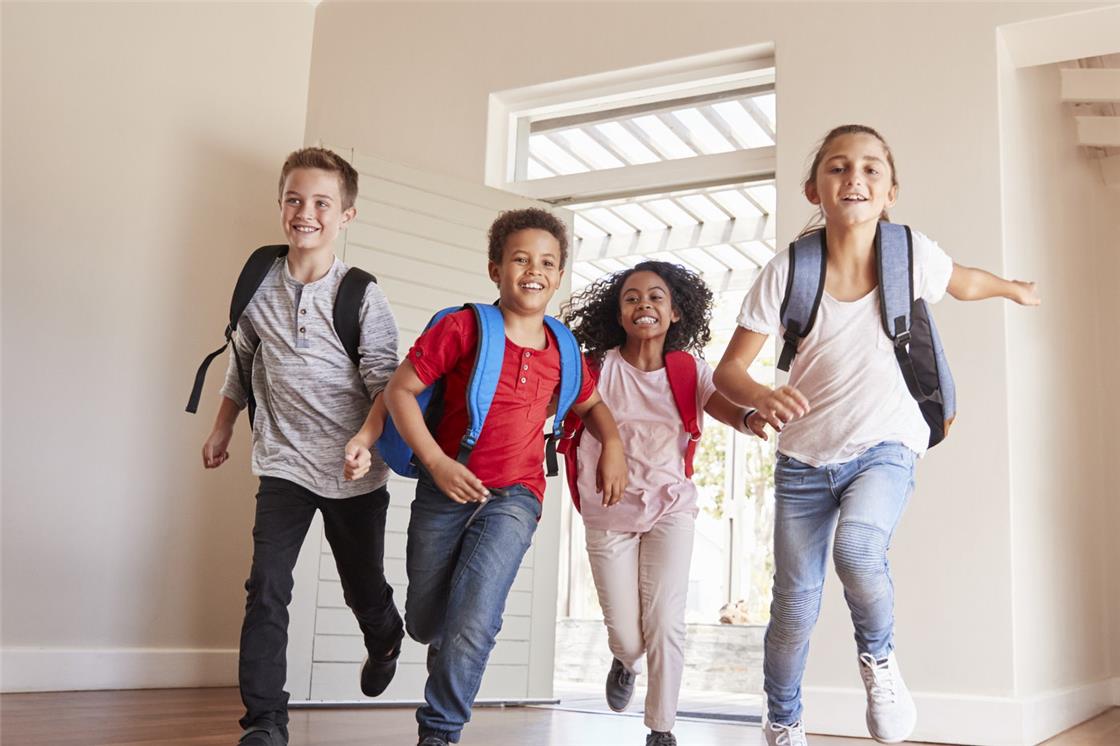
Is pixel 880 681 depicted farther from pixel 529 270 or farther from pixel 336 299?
pixel 336 299

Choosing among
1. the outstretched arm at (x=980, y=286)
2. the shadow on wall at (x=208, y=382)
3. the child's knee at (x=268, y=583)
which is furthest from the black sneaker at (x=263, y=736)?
the shadow on wall at (x=208, y=382)

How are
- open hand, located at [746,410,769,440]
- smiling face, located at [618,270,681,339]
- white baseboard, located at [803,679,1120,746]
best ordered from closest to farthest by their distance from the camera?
open hand, located at [746,410,769,440], smiling face, located at [618,270,681,339], white baseboard, located at [803,679,1120,746]

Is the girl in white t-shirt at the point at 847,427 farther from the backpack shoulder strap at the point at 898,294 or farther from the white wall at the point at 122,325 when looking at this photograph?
the white wall at the point at 122,325

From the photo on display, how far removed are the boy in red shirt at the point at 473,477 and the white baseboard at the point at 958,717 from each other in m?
1.50

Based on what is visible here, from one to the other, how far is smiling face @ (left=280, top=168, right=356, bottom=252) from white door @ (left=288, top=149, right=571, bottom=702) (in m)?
1.49

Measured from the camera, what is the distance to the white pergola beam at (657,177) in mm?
4102

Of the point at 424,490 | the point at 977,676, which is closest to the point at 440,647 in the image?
the point at 424,490

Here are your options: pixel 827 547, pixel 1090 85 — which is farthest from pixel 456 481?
pixel 1090 85

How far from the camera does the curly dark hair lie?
2947mm

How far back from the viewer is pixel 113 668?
3.95 metres

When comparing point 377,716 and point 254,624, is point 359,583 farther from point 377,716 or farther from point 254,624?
point 377,716

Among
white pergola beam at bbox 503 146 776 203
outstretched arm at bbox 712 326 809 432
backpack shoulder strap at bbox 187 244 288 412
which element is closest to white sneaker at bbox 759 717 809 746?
outstretched arm at bbox 712 326 809 432

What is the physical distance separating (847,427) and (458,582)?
860 mm

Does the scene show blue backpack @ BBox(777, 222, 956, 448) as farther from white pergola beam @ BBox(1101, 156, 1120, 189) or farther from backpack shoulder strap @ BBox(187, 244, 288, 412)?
white pergola beam @ BBox(1101, 156, 1120, 189)
